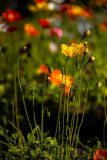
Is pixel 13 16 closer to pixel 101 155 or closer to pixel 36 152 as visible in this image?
pixel 36 152

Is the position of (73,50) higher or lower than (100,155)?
higher

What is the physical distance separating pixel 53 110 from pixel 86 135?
310 millimetres

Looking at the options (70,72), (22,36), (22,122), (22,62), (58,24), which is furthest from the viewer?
(58,24)

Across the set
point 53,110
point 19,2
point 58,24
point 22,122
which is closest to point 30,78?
Result: point 53,110

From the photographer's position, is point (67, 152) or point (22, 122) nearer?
point (67, 152)

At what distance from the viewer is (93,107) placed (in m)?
1.76

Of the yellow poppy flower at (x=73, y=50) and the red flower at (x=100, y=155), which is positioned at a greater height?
the yellow poppy flower at (x=73, y=50)

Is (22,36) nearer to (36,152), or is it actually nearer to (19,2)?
(19,2)

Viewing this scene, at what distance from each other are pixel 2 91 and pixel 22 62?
1.92 feet

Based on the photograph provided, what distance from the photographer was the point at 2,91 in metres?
1.93

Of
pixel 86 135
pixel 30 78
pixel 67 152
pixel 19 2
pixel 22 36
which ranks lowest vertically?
pixel 86 135

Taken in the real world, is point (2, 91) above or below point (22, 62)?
below

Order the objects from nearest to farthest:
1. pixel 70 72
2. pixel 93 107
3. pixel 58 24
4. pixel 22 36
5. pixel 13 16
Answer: pixel 13 16 < pixel 93 107 < pixel 70 72 < pixel 22 36 < pixel 58 24

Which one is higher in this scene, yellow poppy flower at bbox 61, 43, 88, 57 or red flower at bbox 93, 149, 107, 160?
yellow poppy flower at bbox 61, 43, 88, 57
